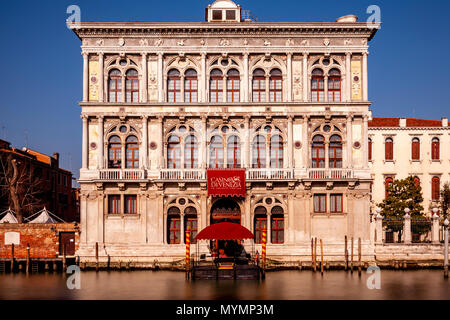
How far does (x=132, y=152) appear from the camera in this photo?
119 ft

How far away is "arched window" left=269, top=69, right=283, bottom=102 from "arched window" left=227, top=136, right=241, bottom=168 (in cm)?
342

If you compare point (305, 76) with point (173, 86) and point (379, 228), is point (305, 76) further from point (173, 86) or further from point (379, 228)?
point (379, 228)

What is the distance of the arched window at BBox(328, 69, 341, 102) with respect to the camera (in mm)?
36594

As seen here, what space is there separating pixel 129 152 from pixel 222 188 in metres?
6.23

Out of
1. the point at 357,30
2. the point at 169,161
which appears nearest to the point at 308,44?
the point at 357,30

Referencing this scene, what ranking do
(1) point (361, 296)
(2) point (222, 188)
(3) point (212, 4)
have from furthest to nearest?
(3) point (212, 4)
(2) point (222, 188)
(1) point (361, 296)

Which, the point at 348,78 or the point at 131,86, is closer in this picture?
the point at 348,78

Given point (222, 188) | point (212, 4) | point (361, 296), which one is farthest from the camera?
point (212, 4)

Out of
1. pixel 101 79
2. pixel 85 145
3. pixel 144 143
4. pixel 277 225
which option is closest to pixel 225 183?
pixel 277 225

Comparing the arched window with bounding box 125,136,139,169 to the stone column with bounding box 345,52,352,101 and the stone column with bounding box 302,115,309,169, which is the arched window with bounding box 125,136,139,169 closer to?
the stone column with bounding box 302,115,309,169

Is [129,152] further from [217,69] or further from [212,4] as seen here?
[212,4]

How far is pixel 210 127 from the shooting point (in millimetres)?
36250

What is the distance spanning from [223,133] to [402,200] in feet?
50.6

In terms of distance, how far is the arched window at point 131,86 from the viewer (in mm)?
36344
